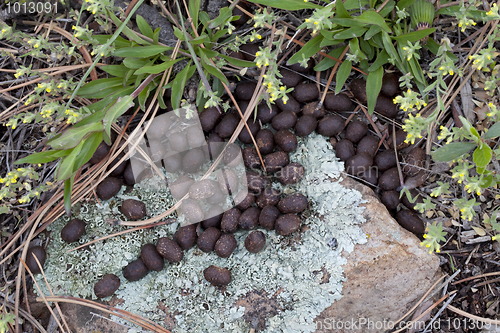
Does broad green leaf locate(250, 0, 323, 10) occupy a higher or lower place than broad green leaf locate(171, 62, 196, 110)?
higher

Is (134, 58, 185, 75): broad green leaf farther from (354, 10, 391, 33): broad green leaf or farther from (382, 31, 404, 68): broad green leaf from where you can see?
(382, 31, 404, 68): broad green leaf

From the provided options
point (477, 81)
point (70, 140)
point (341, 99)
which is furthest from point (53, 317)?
point (477, 81)

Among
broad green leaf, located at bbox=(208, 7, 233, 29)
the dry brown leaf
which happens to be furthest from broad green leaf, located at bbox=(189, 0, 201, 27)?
the dry brown leaf

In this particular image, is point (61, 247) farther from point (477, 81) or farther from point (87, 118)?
point (477, 81)

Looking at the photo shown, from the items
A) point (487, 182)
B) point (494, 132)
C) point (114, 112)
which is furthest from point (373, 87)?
point (114, 112)

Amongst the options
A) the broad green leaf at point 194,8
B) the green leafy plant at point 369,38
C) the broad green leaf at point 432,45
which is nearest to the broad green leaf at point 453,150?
the green leafy plant at point 369,38

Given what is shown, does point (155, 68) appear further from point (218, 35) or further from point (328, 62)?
point (328, 62)
